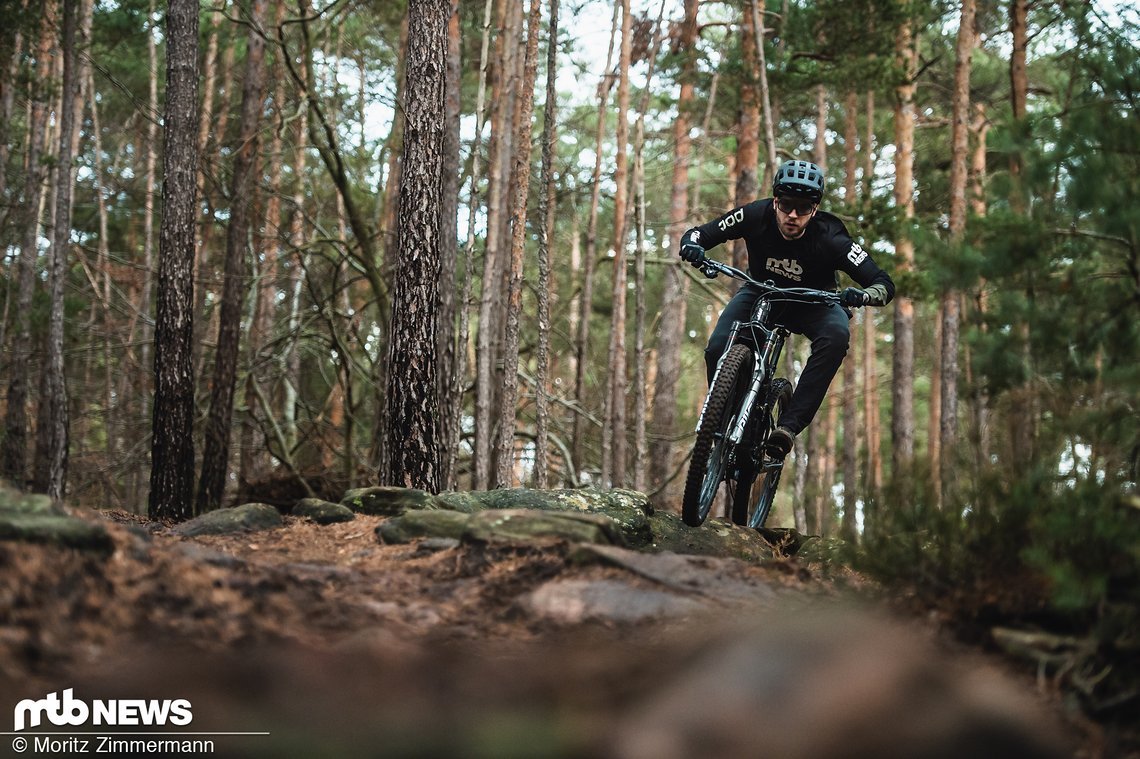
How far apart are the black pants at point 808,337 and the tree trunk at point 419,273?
8.38ft

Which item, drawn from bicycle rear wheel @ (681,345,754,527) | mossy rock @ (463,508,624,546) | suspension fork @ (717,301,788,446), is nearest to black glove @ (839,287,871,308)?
suspension fork @ (717,301,788,446)

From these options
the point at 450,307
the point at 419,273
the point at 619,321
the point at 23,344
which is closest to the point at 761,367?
the point at 419,273

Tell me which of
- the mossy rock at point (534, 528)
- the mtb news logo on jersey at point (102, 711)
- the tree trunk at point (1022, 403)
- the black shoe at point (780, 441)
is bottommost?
the mtb news logo on jersey at point (102, 711)

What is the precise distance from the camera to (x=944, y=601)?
369cm

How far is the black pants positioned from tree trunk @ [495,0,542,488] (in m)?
4.95

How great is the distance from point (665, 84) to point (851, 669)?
2080 centimetres

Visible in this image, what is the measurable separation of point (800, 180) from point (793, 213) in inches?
9.1

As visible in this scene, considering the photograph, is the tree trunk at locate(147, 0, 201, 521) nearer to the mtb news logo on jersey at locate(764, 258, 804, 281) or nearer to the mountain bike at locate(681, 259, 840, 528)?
the mountain bike at locate(681, 259, 840, 528)

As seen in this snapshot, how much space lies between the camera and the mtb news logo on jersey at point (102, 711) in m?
2.68

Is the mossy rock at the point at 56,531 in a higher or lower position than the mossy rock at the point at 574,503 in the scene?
higher

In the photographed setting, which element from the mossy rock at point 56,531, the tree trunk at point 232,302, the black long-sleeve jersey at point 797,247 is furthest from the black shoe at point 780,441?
the tree trunk at point 232,302

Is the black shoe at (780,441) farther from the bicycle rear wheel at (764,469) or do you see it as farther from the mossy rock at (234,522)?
the mossy rock at (234,522)

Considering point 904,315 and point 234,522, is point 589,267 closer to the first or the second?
point 904,315

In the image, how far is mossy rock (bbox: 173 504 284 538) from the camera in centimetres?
624
